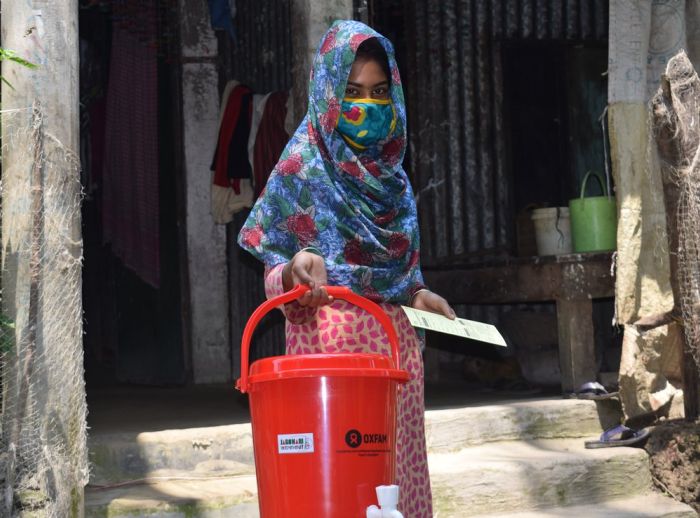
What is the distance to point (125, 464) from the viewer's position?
4.40 m

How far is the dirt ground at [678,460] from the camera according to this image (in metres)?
4.80

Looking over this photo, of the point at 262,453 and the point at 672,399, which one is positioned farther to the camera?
the point at 672,399

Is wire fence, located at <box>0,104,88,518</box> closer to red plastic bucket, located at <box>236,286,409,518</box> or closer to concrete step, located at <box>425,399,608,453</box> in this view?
red plastic bucket, located at <box>236,286,409,518</box>

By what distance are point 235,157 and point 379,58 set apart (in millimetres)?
4463

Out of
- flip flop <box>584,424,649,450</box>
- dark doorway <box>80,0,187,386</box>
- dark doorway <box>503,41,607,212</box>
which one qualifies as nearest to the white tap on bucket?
flip flop <box>584,424,649,450</box>

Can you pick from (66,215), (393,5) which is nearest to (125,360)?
(393,5)

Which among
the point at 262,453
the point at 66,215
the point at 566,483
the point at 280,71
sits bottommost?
the point at 566,483

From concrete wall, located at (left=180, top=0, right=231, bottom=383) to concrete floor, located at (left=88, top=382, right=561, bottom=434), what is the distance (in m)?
0.30

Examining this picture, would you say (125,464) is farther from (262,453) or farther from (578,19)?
(578,19)

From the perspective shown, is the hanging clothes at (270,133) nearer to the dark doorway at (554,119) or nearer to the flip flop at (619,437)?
the dark doorway at (554,119)

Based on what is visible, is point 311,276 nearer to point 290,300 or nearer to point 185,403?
point 290,300

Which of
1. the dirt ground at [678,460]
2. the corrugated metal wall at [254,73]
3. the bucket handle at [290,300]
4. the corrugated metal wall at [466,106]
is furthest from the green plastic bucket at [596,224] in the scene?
the bucket handle at [290,300]

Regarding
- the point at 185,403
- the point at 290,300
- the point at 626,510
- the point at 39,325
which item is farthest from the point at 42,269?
the point at 185,403

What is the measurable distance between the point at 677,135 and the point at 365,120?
2.20 m
